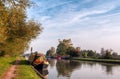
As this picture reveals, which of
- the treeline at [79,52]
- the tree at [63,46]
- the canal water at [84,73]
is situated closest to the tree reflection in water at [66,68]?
the canal water at [84,73]

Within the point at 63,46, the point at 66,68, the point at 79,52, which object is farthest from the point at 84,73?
the point at 63,46

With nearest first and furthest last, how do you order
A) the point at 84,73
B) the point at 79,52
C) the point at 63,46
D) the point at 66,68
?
the point at 84,73
the point at 66,68
the point at 79,52
the point at 63,46

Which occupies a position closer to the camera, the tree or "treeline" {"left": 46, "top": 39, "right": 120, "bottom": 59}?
"treeline" {"left": 46, "top": 39, "right": 120, "bottom": 59}

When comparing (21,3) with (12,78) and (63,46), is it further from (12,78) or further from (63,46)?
(63,46)

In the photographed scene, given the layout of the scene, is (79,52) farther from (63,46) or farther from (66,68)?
(66,68)

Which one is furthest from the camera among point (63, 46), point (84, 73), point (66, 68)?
point (63, 46)

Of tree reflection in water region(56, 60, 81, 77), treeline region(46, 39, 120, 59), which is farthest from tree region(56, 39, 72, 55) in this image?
tree reflection in water region(56, 60, 81, 77)

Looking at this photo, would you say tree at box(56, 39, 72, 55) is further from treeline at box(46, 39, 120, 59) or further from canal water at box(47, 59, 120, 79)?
canal water at box(47, 59, 120, 79)

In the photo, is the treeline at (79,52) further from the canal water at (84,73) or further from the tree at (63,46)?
the canal water at (84,73)

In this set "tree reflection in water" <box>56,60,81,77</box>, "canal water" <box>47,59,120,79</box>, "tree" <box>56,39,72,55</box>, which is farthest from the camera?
"tree" <box>56,39,72,55</box>

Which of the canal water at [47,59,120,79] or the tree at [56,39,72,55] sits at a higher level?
the tree at [56,39,72,55]

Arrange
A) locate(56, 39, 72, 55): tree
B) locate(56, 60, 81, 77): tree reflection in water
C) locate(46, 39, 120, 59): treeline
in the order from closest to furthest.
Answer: locate(56, 60, 81, 77): tree reflection in water < locate(46, 39, 120, 59): treeline < locate(56, 39, 72, 55): tree

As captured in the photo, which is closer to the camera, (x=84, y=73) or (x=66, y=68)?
(x=84, y=73)

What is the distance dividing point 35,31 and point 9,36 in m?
5.14
